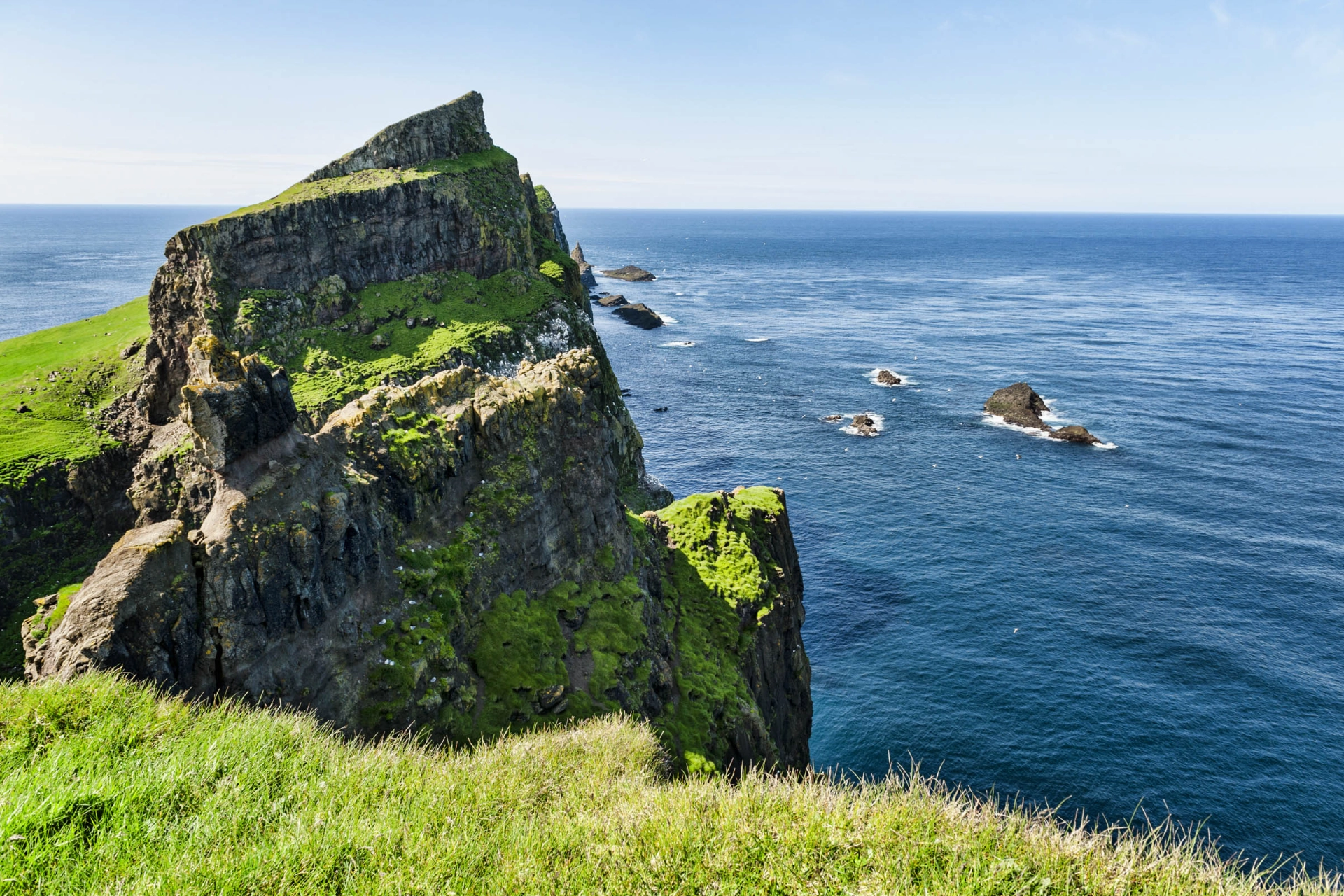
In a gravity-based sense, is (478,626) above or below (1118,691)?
above

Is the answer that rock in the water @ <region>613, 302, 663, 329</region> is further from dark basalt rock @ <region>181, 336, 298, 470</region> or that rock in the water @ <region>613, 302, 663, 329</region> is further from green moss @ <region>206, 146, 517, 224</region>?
dark basalt rock @ <region>181, 336, 298, 470</region>

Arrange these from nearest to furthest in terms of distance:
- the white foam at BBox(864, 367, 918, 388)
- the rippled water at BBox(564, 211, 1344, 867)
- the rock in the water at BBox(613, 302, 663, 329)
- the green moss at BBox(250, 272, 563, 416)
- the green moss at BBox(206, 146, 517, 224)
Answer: the rippled water at BBox(564, 211, 1344, 867), the green moss at BBox(250, 272, 563, 416), the green moss at BBox(206, 146, 517, 224), the white foam at BBox(864, 367, 918, 388), the rock in the water at BBox(613, 302, 663, 329)

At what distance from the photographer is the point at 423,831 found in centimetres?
1226

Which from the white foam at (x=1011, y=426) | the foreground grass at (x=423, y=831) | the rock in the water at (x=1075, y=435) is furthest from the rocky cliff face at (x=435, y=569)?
the rock in the water at (x=1075, y=435)

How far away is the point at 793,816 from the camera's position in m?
13.6

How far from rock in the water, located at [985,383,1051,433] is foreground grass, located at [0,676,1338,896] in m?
93.0

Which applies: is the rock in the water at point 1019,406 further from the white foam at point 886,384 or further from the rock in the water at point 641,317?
the rock in the water at point 641,317

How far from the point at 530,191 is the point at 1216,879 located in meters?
93.1

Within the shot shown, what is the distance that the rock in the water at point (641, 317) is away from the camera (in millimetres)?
165500

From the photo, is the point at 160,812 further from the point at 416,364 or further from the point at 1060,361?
the point at 1060,361

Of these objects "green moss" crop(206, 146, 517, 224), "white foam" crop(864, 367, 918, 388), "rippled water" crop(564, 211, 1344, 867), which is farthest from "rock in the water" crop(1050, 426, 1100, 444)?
"green moss" crop(206, 146, 517, 224)

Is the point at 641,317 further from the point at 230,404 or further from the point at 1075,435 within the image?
the point at 230,404

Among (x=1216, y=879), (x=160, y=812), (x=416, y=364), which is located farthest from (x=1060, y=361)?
(x=160, y=812)

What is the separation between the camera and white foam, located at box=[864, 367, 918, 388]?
117 metres
